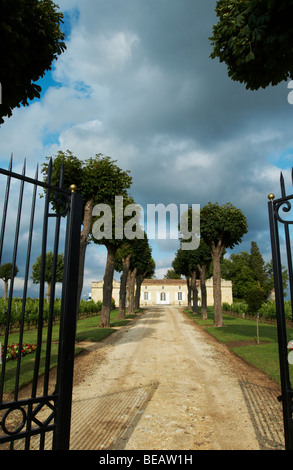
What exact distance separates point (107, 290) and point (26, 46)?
59.9 ft

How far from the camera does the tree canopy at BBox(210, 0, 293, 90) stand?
4.62m

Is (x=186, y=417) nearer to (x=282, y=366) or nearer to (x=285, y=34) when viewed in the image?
(x=282, y=366)

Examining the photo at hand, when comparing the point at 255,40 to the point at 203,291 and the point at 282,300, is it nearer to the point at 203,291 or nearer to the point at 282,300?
the point at 282,300

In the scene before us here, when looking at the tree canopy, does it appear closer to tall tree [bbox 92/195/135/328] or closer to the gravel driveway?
the gravel driveway

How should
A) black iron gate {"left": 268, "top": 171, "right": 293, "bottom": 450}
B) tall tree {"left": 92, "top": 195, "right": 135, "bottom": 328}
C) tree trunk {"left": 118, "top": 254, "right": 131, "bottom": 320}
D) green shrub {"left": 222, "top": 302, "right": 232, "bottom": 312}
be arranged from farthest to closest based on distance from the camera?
1. green shrub {"left": 222, "top": 302, "right": 232, "bottom": 312}
2. tree trunk {"left": 118, "top": 254, "right": 131, "bottom": 320}
3. tall tree {"left": 92, "top": 195, "right": 135, "bottom": 328}
4. black iron gate {"left": 268, "top": 171, "right": 293, "bottom": 450}

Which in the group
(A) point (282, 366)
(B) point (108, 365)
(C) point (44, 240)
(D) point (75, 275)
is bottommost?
(B) point (108, 365)

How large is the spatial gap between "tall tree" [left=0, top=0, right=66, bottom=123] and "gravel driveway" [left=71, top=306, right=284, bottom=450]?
17.5 ft

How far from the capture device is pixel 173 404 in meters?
6.00

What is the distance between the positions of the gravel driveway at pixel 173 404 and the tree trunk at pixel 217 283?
9666 mm

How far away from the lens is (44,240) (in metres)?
3.35

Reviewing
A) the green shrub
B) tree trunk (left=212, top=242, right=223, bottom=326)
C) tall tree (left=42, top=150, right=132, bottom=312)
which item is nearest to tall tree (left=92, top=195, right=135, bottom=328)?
tall tree (left=42, top=150, right=132, bottom=312)

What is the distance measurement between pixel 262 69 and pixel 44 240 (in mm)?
4913
